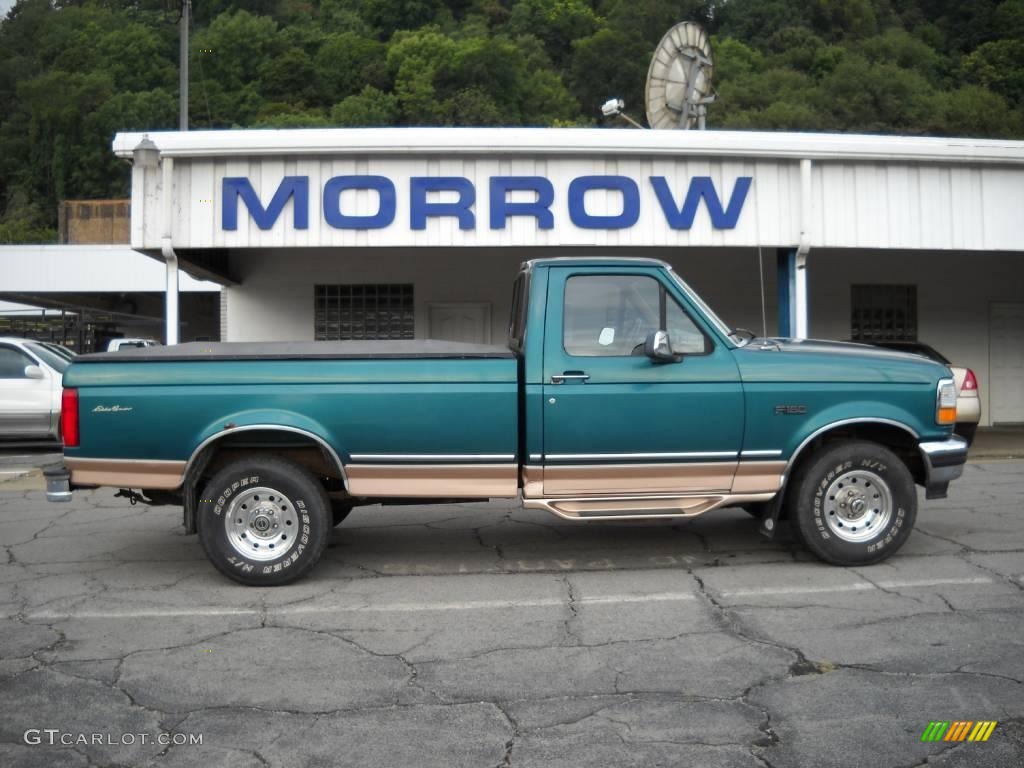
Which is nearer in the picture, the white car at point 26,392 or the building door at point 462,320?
the white car at point 26,392

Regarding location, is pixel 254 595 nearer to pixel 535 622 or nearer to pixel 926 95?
pixel 535 622

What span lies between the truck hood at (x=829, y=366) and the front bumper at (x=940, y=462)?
17.0 inches

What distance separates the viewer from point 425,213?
13289 millimetres

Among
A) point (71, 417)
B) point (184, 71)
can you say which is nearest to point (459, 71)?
point (184, 71)

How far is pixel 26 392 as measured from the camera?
47.9 ft

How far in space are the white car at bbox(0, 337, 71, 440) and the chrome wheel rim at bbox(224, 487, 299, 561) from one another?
9.42m

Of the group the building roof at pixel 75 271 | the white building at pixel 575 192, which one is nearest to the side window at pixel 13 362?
the white building at pixel 575 192

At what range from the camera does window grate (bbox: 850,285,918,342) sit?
17.6 m

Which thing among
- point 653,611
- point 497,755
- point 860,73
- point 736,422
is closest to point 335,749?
point 497,755

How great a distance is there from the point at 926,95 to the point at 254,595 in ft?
234

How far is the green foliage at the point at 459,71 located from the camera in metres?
67.3

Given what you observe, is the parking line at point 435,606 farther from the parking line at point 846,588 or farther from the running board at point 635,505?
Answer: the running board at point 635,505

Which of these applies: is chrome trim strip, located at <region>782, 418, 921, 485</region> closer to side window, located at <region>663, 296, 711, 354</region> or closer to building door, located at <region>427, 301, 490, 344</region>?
side window, located at <region>663, 296, 711, 354</region>

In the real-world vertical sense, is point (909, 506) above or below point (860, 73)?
below
